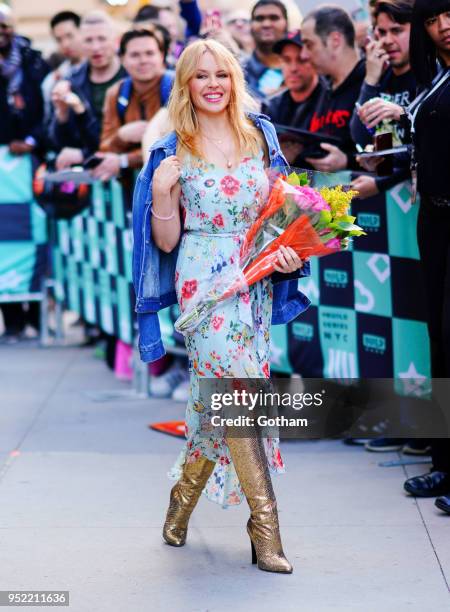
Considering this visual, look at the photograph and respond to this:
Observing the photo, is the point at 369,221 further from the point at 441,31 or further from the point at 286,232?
the point at 286,232

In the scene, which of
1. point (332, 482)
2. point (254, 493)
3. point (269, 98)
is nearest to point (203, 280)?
point (254, 493)

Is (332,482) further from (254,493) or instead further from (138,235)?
(138,235)

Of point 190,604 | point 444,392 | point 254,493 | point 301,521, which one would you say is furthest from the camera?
point 444,392

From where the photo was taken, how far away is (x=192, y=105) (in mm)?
4727

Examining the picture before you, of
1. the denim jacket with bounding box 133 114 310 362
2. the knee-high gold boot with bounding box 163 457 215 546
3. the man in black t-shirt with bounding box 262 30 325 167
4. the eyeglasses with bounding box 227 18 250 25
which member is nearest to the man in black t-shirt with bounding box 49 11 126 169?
the eyeglasses with bounding box 227 18 250 25

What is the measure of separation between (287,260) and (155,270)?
58 centimetres

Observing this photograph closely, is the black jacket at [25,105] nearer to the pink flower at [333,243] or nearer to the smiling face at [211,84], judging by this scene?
the smiling face at [211,84]

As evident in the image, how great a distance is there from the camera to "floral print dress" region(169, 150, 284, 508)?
15.2 feet

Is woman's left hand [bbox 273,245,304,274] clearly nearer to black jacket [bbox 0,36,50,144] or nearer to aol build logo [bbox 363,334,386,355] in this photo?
aol build logo [bbox 363,334,386,355]

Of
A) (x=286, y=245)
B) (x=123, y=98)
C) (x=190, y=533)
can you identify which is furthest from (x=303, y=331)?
(x=286, y=245)

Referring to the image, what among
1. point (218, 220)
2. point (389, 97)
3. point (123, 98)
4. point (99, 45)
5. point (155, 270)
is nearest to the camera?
point (218, 220)

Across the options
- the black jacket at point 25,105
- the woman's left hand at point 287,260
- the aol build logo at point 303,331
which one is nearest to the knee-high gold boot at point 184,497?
the woman's left hand at point 287,260

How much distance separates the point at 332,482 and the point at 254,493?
55.5 inches

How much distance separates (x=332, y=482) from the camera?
19.5ft
